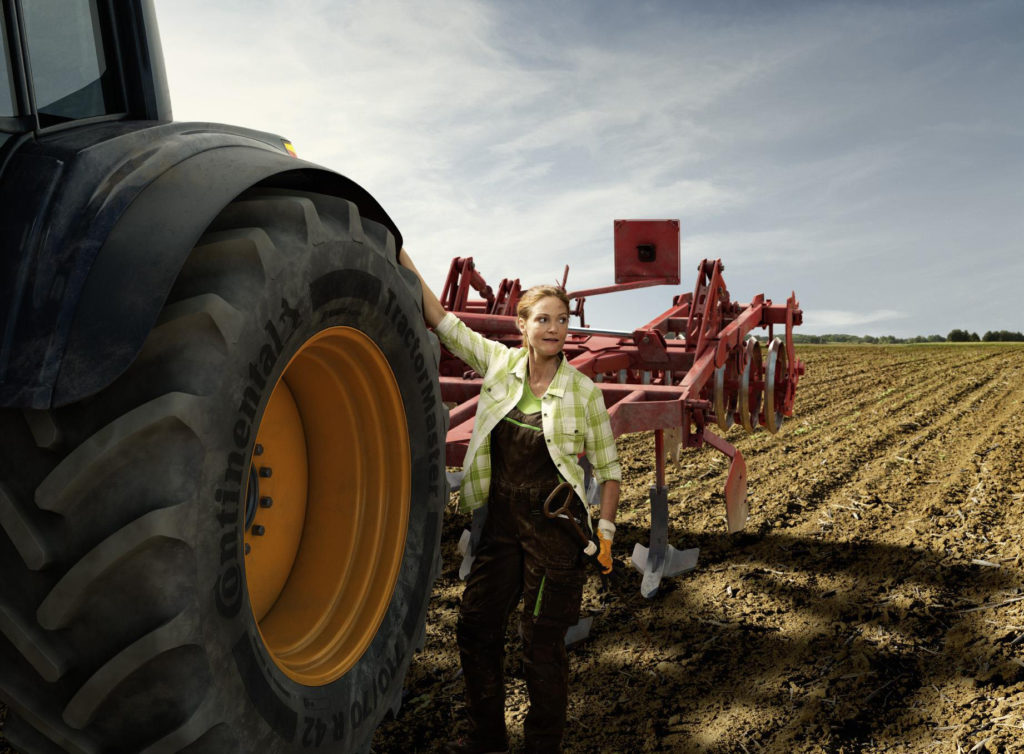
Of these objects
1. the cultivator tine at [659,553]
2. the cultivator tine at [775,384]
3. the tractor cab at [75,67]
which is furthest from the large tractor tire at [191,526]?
the cultivator tine at [775,384]

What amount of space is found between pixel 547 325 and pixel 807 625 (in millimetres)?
2256

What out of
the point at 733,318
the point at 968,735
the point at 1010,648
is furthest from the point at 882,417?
the point at 968,735

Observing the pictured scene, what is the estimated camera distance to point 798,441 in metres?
8.45

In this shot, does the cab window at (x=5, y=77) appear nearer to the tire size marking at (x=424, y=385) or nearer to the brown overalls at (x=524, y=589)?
the tire size marking at (x=424, y=385)

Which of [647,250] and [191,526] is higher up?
[647,250]

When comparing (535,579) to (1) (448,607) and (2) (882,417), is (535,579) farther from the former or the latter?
(2) (882,417)

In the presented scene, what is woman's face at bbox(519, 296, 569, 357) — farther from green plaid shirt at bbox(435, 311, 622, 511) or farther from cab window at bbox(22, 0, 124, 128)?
cab window at bbox(22, 0, 124, 128)

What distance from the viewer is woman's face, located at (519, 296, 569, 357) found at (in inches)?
116

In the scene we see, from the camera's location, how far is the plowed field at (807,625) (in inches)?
127

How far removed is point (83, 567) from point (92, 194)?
76cm

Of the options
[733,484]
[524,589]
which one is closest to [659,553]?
[733,484]

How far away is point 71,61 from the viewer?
2229mm

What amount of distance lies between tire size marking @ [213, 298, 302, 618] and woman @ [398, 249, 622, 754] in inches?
41.3

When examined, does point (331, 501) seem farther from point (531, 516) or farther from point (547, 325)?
point (547, 325)
